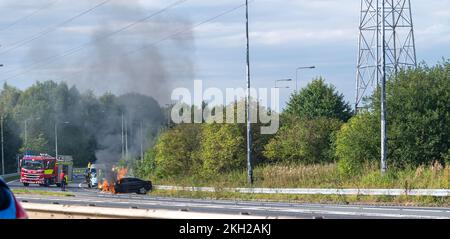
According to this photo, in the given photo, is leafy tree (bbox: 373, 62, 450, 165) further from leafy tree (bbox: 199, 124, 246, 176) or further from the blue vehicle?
the blue vehicle

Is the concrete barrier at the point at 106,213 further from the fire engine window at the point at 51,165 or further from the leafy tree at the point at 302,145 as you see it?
the fire engine window at the point at 51,165

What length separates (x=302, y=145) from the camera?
6247 cm

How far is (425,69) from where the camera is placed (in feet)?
157

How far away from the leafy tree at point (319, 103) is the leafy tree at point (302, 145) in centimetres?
1377

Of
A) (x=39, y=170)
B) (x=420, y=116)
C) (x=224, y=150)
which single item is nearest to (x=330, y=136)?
(x=224, y=150)

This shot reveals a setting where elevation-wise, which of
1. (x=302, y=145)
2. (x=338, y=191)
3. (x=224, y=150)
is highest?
(x=302, y=145)

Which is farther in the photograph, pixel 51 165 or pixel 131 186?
pixel 51 165

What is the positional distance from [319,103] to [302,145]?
19.2 metres

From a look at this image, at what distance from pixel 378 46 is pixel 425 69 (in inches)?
195

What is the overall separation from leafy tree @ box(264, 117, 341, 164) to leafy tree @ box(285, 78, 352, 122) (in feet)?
45.2

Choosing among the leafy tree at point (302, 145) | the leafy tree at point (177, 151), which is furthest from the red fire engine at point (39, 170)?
the leafy tree at point (302, 145)

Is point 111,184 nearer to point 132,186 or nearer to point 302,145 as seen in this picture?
point 132,186

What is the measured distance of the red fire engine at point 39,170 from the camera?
83.7m

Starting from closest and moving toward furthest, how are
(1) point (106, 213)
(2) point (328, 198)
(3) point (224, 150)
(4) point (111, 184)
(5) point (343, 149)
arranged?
(1) point (106, 213) < (2) point (328, 198) < (5) point (343, 149) < (3) point (224, 150) < (4) point (111, 184)
